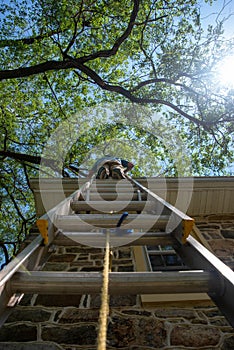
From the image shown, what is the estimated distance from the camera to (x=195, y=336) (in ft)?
7.38

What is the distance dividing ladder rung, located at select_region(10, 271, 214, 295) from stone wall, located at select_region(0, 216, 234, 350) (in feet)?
4.49

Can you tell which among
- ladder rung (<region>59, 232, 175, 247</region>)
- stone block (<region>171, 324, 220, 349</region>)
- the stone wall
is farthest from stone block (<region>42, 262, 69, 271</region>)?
ladder rung (<region>59, 232, 175, 247</region>)

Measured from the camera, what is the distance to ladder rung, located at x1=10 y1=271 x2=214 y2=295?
3.68ft

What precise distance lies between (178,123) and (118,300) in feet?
25.8

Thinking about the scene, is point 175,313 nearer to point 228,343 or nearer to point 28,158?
point 228,343

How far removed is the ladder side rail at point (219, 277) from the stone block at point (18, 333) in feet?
5.90

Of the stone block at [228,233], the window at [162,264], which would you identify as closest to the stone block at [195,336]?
the window at [162,264]

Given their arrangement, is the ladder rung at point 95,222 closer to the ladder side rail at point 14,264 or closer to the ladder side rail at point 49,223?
the ladder side rail at point 49,223

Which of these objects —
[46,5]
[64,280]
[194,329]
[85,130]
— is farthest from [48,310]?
[85,130]

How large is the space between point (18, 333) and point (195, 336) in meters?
1.70

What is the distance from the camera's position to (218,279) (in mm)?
1110

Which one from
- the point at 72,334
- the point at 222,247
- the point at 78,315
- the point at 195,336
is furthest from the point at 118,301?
the point at 222,247

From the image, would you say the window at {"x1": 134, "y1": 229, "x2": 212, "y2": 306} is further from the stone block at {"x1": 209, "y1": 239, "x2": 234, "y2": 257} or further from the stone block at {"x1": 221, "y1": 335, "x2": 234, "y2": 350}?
the stone block at {"x1": 221, "y1": 335, "x2": 234, "y2": 350}

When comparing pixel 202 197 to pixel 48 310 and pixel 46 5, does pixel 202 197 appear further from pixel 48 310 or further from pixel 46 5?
pixel 46 5
